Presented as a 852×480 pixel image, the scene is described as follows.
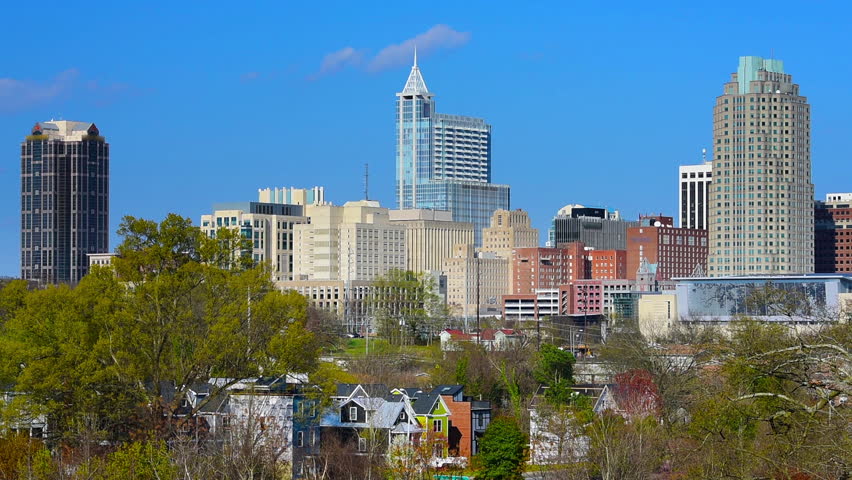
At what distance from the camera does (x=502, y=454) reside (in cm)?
7738

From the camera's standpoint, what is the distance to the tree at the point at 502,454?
7712cm

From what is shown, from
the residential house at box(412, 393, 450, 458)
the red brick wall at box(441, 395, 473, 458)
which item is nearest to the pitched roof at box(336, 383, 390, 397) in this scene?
the residential house at box(412, 393, 450, 458)

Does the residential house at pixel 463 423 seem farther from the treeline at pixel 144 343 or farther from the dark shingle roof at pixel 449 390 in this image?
the treeline at pixel 144 343

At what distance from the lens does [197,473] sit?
2085 inches

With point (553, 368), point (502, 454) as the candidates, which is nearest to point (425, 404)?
point (502, 454)

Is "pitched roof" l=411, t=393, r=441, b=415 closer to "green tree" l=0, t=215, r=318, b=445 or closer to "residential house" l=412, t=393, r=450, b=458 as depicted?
"residential house" l=412, t=393, r=450, b=458

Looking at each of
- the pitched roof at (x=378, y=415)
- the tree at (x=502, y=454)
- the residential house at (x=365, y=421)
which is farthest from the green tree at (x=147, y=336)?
the tree at (x=502, y=454)

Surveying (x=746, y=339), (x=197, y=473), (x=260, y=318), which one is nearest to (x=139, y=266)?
(x=260, y=318)

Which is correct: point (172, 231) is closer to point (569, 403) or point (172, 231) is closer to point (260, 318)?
point (260, 318)

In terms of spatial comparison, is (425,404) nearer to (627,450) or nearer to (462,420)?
(462,420)

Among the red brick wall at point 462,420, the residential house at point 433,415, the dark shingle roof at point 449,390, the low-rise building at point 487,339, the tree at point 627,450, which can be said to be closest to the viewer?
the tree at point 627,450

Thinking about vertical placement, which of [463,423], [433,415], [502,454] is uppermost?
[433,415]

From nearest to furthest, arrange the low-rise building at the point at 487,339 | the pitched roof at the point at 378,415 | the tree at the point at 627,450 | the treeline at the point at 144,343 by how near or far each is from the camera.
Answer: the tree at the point at 627,450 < the treeline at the point at 144,343 < the pitched roof at the point at 378,415 < the low-rise building at the point at 487,339

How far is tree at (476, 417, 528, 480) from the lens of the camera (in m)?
77.1
